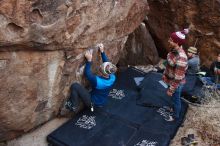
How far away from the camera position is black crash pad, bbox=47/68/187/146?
18.8 feet

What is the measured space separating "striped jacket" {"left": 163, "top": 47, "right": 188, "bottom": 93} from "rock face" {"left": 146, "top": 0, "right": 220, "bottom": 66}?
8.92 ft

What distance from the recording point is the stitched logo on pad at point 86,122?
19.7 ft

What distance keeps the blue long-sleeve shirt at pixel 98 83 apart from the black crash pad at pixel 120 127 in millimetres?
265

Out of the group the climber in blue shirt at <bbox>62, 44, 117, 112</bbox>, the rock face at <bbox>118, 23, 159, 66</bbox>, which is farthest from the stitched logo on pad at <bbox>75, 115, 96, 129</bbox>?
the rock face at <bbox>118, 23, 159, 66</bbox>

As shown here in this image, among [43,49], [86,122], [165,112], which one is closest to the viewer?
[43,49]

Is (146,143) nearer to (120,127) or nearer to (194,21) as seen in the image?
(120,127)

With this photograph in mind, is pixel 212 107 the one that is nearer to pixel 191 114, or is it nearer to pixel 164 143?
pixel 191 114

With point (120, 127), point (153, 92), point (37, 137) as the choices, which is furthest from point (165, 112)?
point (37, 137)

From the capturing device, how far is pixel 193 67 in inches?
300

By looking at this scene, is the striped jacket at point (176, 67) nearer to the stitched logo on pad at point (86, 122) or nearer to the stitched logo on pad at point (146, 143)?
the stitched logo on pad at point (146, 143)

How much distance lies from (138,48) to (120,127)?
2.75 meters

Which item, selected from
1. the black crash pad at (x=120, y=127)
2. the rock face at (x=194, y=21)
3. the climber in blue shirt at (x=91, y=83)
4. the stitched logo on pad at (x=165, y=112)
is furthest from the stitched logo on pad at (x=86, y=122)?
the rock face at (x=194, y=21)

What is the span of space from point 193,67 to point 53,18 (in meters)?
3.75

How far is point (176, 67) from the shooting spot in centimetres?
581
